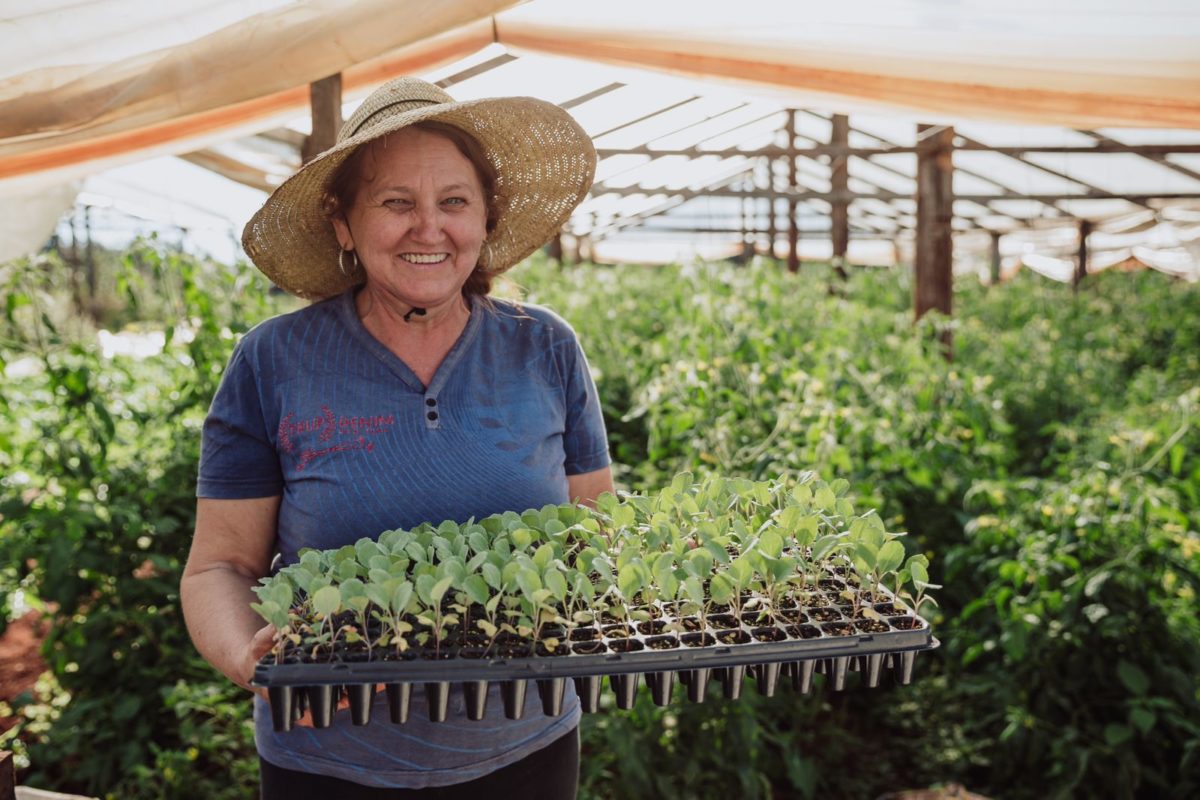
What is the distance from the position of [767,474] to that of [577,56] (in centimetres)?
137

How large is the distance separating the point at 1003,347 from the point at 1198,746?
11.5ft

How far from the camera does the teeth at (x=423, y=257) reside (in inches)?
52.4

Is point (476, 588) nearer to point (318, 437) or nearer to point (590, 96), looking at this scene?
point (318, 437)

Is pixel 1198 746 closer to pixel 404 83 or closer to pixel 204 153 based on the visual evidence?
pixel 404 83

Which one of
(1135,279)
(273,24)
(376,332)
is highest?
(273,24)

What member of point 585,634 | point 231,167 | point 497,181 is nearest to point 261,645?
point 585,634

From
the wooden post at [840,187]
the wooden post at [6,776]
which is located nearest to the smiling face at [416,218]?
the wooden post at [6,776]

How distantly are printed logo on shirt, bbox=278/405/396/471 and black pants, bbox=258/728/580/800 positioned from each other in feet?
1.45

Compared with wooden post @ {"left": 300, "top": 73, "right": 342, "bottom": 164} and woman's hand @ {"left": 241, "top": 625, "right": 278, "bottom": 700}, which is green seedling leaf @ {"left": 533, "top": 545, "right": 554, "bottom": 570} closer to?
woman's hand @ {"left": 241, "top": 625, "right": 278, "bottom": 700}

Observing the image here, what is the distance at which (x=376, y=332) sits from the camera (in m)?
1.42

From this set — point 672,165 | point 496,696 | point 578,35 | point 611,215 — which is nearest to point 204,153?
point 578,35

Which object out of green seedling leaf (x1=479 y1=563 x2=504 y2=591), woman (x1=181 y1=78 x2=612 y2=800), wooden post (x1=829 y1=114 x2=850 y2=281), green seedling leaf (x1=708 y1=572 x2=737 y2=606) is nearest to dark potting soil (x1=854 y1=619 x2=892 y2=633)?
green seedling leaf (x1=708 y1=572 x2=737 y2=606)

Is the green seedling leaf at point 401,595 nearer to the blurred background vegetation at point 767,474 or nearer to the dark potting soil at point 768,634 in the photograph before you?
the dark potting soil at point 768,634

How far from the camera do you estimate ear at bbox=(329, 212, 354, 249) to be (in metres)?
1.45
